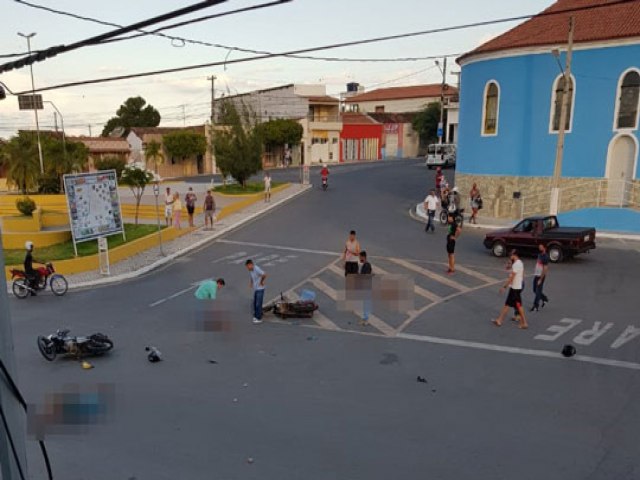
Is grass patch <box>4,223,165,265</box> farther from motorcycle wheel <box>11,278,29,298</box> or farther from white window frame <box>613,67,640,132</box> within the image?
white window frame <box>613,67,640,132</box>

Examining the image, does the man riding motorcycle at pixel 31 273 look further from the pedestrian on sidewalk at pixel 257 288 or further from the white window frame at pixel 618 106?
the white window frame at pixel 618 106

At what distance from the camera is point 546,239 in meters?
18.0

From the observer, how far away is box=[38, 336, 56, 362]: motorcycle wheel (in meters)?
10.3

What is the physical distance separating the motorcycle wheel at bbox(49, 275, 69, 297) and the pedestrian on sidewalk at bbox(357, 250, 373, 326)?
8.93 m

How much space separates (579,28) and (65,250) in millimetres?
25898

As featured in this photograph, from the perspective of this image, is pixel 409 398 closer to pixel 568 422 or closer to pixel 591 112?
pixel 568 422

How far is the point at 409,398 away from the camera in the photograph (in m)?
8.70

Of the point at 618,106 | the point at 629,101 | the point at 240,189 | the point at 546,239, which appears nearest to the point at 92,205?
the point at 546,239

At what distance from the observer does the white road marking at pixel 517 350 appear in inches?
390

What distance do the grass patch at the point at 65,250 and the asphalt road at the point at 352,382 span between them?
4.03 m

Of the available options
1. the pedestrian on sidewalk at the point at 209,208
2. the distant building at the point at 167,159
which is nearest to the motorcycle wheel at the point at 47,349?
the pedestrian on sidewalk at the point at 209,208

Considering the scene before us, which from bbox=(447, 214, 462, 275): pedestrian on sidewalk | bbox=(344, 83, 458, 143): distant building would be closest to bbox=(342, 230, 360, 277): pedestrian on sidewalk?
bbox=(447, 214, 462, 275): pedestrian on sidewalk

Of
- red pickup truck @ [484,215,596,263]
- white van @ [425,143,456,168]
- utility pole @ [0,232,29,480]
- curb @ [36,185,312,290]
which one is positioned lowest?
curb @ [36,185,312,290]

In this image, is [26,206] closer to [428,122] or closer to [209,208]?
[209,208]
